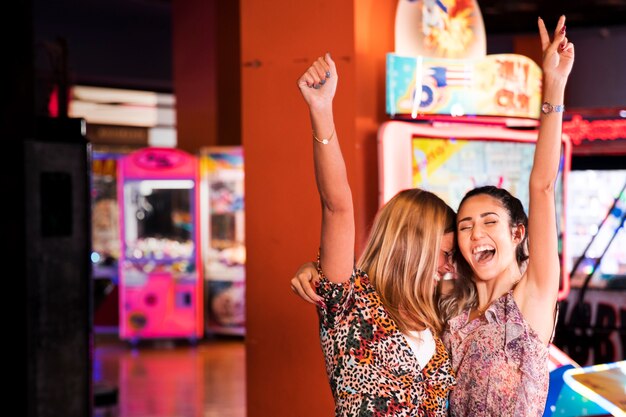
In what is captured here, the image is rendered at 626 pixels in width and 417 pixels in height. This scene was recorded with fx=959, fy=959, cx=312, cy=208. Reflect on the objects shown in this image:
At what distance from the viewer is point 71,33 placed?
11758 millimetres

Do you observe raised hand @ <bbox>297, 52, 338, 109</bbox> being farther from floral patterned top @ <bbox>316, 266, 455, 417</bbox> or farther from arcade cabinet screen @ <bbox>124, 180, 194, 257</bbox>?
arcade cabinet screen @ <bbox>124, 180, 194, 257</bbox>

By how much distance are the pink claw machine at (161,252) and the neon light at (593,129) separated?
3.99 meters

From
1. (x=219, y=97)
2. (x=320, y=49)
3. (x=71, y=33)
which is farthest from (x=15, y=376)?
(x=71, y=33)

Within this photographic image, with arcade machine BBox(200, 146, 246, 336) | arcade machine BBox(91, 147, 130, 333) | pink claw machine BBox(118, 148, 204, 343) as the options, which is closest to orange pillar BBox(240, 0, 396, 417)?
arcade machine BBox(200, 146, 246, 336)

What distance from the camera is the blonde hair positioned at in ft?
6.96

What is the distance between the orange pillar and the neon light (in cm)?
268

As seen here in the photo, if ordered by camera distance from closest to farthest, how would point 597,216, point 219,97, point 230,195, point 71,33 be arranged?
point 597,216 < point 230,195 < point 219,97 < point 71,33

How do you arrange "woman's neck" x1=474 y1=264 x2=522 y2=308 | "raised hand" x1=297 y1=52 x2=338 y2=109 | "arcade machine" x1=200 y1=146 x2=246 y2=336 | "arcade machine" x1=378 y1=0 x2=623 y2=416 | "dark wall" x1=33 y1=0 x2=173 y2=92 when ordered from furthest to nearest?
"dark wall" x1=33 y1=0 x2=173 y2=92 → "arcade machine" x1=200 y1=146 x2=246 y2=336 → "arcade machine" x1=378 y1=0 x2=623 y2=416 → "woman's neck" x1=474 y1=264 x2=522 y2=308 → "raised hand" x1=297 y1=52 x2=338 y2=109

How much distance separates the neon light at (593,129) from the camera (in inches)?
227

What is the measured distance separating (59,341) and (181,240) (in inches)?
186

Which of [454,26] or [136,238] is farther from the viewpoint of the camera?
[136,238]

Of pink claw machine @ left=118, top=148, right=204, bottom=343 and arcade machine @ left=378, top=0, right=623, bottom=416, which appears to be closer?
arcade machine @ left=378, top=0, right=623, bottom=416

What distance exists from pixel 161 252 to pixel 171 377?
1.83 m

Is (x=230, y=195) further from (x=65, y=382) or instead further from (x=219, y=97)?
(x=65, y=382)
